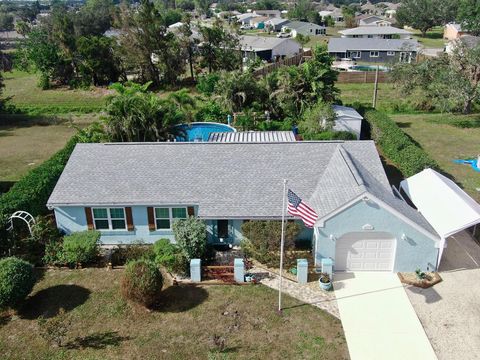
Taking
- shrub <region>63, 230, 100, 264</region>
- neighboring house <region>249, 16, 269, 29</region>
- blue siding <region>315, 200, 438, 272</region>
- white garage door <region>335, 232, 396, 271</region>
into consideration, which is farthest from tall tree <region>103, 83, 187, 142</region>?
neighboring house <region>249, 16, 269, 29</region>

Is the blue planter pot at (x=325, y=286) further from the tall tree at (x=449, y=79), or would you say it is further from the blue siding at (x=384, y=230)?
the tall tree at (x=449, y=79)

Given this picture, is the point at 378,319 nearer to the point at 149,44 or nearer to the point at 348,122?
the point at 348,122

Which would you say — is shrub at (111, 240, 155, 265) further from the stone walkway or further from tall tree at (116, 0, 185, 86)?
tall tree at (116, 0, 185, 86)

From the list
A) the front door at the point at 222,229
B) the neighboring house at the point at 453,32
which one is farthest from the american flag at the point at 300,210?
the neighboring house at the point at 453,32

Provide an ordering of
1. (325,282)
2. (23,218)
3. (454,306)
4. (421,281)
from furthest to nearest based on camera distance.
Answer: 1. (23,218)
2. (421,281)
3. (325,282)
4. (454,306)

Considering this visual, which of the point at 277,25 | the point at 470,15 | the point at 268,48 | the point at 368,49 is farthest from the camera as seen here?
the point at 277,25

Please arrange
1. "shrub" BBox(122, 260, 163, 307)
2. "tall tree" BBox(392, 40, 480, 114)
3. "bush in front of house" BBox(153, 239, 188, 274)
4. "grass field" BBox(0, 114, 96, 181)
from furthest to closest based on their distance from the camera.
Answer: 1. "tall tree" BBox(392, 40, 480, 114)
2. "grass field" BBox(0, 114, 96, 181)
3. "bush in front of house" BBox(153, 239, 188, 274)
4. "shrub" BBox(122, 260, 163, 307)

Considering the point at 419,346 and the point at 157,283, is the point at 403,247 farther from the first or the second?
the point at 157,283

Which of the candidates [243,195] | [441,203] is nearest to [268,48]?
[243,195]
